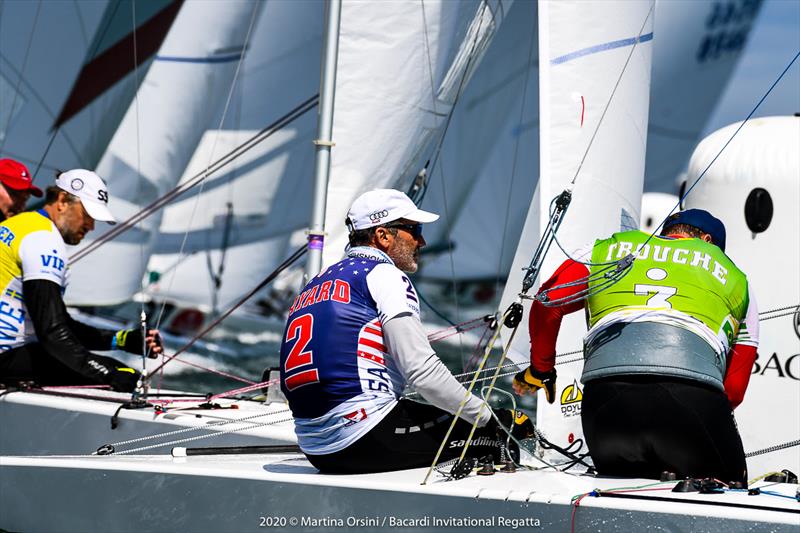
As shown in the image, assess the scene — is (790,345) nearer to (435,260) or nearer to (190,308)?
(190,308)

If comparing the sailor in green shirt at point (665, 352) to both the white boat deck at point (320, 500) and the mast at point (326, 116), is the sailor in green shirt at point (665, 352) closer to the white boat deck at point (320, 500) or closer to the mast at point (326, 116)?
the white boat deck at point (320, 500)

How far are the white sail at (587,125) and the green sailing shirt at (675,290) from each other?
1.65 meters

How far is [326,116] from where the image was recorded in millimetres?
5336

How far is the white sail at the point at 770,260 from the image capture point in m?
5.00

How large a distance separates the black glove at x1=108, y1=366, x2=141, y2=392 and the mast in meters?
0.99

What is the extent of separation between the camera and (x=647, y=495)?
250cm

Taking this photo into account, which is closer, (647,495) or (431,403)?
(647,495)

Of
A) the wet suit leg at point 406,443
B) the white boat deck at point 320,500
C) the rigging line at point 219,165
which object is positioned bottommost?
the white boat deck at point 320,500

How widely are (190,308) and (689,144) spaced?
26.3 ft

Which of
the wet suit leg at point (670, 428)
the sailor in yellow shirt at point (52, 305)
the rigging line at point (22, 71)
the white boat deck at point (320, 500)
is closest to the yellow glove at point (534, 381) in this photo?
the white boat deck at point (320, 500)

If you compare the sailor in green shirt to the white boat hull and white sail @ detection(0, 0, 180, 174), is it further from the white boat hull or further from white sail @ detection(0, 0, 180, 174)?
white sail @ detection(0, 0, 180, 174)

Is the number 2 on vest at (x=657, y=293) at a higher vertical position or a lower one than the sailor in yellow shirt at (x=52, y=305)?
lower

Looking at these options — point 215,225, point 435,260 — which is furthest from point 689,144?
point 215,225

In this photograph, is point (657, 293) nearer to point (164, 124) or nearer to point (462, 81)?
point (462, 81)
